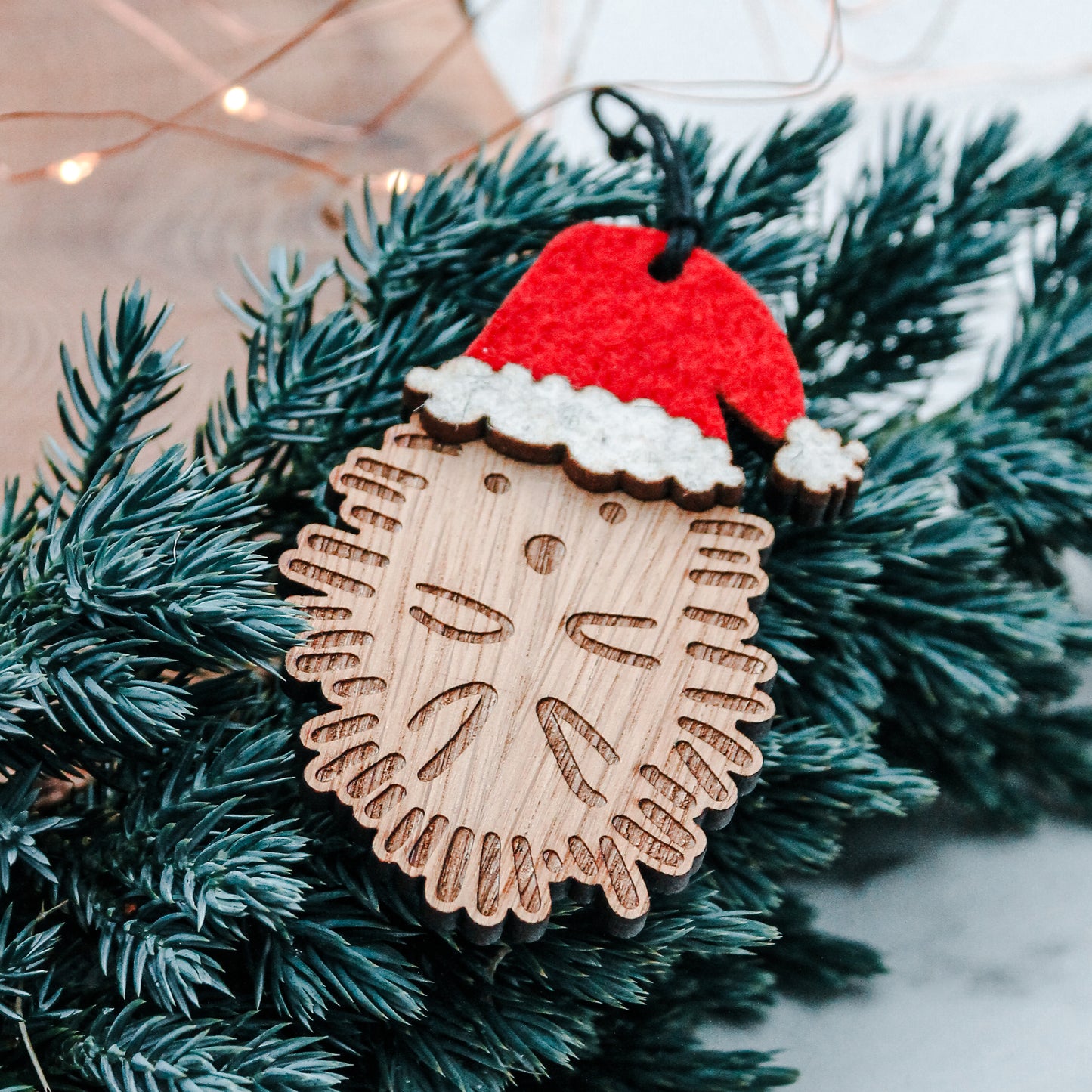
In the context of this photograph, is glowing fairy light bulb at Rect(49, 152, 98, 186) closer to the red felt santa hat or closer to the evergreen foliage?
the evergreen foliage

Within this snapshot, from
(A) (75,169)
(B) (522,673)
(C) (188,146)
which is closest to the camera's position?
(B) (522,673)

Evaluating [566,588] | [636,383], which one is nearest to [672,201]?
[636,383]

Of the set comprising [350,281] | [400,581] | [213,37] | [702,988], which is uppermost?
[213,37]

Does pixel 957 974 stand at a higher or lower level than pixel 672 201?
lower

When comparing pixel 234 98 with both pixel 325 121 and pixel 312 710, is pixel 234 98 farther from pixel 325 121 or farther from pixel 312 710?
pixel 312 710

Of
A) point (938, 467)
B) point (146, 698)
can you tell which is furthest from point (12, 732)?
Result: point (938, 467)

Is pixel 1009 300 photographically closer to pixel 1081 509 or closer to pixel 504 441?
pixel 1081 509
